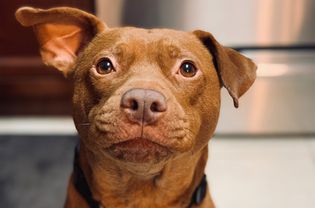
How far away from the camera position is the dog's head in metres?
1.11

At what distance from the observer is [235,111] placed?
7.67 ft

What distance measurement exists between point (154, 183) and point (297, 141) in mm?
1217

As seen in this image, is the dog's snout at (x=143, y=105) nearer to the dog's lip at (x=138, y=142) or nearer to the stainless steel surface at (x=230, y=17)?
the dog's lip at (x=138, y=142)

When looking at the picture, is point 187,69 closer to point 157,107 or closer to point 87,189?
point 157,107

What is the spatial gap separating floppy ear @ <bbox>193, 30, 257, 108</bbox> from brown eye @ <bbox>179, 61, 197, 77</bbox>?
8 cm

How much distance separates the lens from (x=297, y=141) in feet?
7.88

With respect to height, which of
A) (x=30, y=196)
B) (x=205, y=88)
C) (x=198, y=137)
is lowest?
(x=30, y=196)

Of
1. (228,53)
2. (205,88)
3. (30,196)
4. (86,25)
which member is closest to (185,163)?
(205,88)

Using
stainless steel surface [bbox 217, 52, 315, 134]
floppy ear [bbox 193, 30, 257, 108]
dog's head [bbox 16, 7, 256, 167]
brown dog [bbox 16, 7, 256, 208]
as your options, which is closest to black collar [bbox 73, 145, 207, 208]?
brown dog [bbox 16, 7, 256, 208]

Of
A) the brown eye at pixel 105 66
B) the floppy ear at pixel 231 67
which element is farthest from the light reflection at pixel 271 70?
the brown eye at pixel 105 66

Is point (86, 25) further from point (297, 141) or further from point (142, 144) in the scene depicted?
point (297, 141)

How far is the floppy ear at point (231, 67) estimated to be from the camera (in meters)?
1.33

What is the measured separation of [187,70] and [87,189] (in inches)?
16.0

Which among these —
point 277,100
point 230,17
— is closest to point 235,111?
point 277,100
